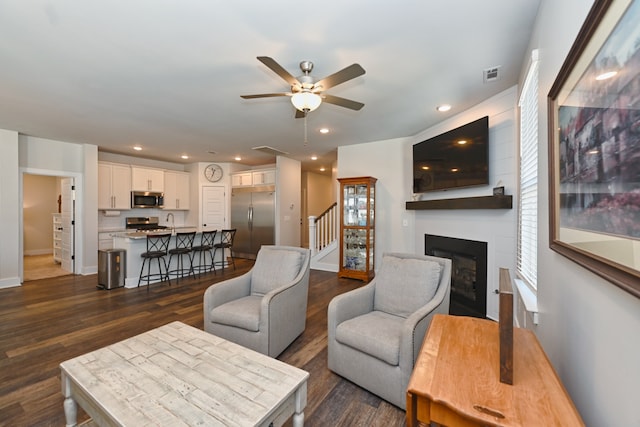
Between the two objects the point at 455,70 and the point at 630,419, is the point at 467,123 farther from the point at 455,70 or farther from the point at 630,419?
the point at 630,419

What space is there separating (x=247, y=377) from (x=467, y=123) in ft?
12.1

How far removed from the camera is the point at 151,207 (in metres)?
6.54

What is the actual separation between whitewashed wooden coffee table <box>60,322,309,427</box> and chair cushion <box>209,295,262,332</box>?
527 millimetres

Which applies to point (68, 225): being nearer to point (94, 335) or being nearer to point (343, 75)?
point (94, 335)

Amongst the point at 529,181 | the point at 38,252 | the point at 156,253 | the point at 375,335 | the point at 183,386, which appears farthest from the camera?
the point at 38,252

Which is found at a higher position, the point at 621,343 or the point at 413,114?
the point at 413,114

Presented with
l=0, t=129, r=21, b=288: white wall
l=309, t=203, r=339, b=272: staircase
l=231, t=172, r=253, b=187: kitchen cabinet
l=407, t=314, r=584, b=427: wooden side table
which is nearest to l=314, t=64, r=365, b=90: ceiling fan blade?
l=407, t=314, r=584, b=427: wooden side table

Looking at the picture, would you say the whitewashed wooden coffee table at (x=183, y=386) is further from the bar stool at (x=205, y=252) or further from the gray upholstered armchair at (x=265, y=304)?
the bar stool at (x=205, y=252)

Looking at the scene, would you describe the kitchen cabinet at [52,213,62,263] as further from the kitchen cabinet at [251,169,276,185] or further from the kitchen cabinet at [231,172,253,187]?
the kitchen cabinet at [251,169,276,185]

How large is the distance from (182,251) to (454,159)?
4734 millimetres

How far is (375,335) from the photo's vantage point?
1816 mm

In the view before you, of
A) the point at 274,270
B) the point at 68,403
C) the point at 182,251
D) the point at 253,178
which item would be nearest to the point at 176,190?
the point at 253,178

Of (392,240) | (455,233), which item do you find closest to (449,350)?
(455,233)

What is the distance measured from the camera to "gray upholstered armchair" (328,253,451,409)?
170 cm
